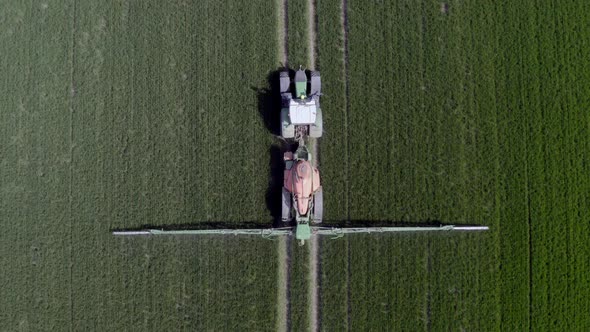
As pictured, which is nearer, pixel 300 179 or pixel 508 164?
pixel 300 179

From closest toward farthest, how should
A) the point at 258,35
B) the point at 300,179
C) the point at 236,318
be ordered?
1. the point at 300,179
2. the point at 236,318
3. the point at 258,35

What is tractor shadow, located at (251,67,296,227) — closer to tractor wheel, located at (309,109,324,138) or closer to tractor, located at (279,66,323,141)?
tractor, located at (279,66,323,141)

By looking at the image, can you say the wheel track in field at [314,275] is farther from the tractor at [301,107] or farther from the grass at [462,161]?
the tractor at [301,107]

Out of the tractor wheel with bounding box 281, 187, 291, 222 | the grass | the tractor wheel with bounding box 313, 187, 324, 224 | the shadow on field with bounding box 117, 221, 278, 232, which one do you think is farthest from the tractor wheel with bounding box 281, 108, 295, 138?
the shadow on field with bounding box 117, 221, 278, 232

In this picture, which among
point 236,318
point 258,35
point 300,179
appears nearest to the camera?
point 300,179

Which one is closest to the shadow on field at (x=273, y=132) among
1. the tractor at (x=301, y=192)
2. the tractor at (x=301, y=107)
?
the tractor at (x=301, y=107)

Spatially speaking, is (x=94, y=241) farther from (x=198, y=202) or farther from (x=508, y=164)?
(x=508, y=164)

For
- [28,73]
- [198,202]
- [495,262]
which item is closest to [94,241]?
[198,202]

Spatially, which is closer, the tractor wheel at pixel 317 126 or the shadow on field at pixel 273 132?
the tractor wheel at pixel 317 126
